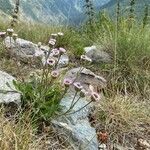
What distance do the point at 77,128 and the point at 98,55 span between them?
272 centimetres

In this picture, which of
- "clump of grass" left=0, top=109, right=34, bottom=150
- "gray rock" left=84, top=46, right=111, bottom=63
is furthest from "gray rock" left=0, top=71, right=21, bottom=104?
"gray rock" left=84, top=46, right=111, bottom=63

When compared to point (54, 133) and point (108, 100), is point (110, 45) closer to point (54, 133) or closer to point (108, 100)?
point (108, 100)

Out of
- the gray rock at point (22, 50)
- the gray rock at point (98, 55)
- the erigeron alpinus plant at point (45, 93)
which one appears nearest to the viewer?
the erigeron alpinus plant at point (45, 93)

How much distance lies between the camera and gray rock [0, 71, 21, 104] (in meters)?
4.93

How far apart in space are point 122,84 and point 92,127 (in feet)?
4.97

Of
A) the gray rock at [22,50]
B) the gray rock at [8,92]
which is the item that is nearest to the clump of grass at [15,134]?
the gray rock at [8,92]

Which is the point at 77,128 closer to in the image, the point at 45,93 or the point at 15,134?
the point at 45,93

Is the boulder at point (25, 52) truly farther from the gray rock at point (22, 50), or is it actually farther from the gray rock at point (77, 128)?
the gray rock at point (77, 128)

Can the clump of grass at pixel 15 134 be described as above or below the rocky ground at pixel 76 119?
above

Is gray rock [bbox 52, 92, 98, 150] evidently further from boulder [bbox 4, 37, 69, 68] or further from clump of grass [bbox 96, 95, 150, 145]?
boulder [bbox 4, 37, 69, 68]

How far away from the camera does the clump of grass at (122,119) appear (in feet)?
18.4

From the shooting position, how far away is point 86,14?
10.9 m

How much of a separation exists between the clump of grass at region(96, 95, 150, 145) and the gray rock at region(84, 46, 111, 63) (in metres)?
1.61

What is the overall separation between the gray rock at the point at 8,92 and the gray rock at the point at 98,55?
2.36 metres
